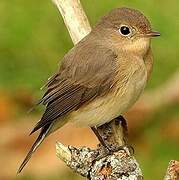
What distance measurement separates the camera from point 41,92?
28.5 feet

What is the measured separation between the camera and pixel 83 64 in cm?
635

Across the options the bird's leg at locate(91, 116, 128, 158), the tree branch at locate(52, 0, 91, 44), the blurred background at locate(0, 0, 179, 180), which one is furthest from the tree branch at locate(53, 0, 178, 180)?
the blurred background at locate(0, 0, 179, 180)

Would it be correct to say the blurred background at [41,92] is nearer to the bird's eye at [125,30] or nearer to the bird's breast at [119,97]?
the bird's breast at [119,97]

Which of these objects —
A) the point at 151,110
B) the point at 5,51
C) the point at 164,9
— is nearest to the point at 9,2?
the point at 5,51

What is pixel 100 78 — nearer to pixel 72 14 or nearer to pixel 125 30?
pixel 125 30

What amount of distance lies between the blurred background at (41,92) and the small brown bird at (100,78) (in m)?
1.81

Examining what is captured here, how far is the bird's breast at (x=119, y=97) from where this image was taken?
6266 millimetres

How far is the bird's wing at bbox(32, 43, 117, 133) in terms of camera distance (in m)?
6.34

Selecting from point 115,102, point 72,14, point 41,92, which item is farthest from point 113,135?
point 41,92

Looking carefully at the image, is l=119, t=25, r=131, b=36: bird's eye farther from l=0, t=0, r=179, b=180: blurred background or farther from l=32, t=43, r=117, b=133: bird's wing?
l=0, t=0, r=179, b=180: blurred background

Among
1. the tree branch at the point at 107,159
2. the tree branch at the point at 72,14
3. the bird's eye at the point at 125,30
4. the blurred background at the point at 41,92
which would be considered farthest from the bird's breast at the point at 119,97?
the blurred background at the point at 41,92

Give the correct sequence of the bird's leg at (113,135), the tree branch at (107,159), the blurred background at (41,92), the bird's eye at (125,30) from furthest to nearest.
A: the blurred background at (41,92) < the bird's eye at (125,30) < the bird's leg at (113,135) < the tree branch at (107,159)

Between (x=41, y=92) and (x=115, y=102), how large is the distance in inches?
98.2

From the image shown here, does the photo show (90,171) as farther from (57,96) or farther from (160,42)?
(160,42)
